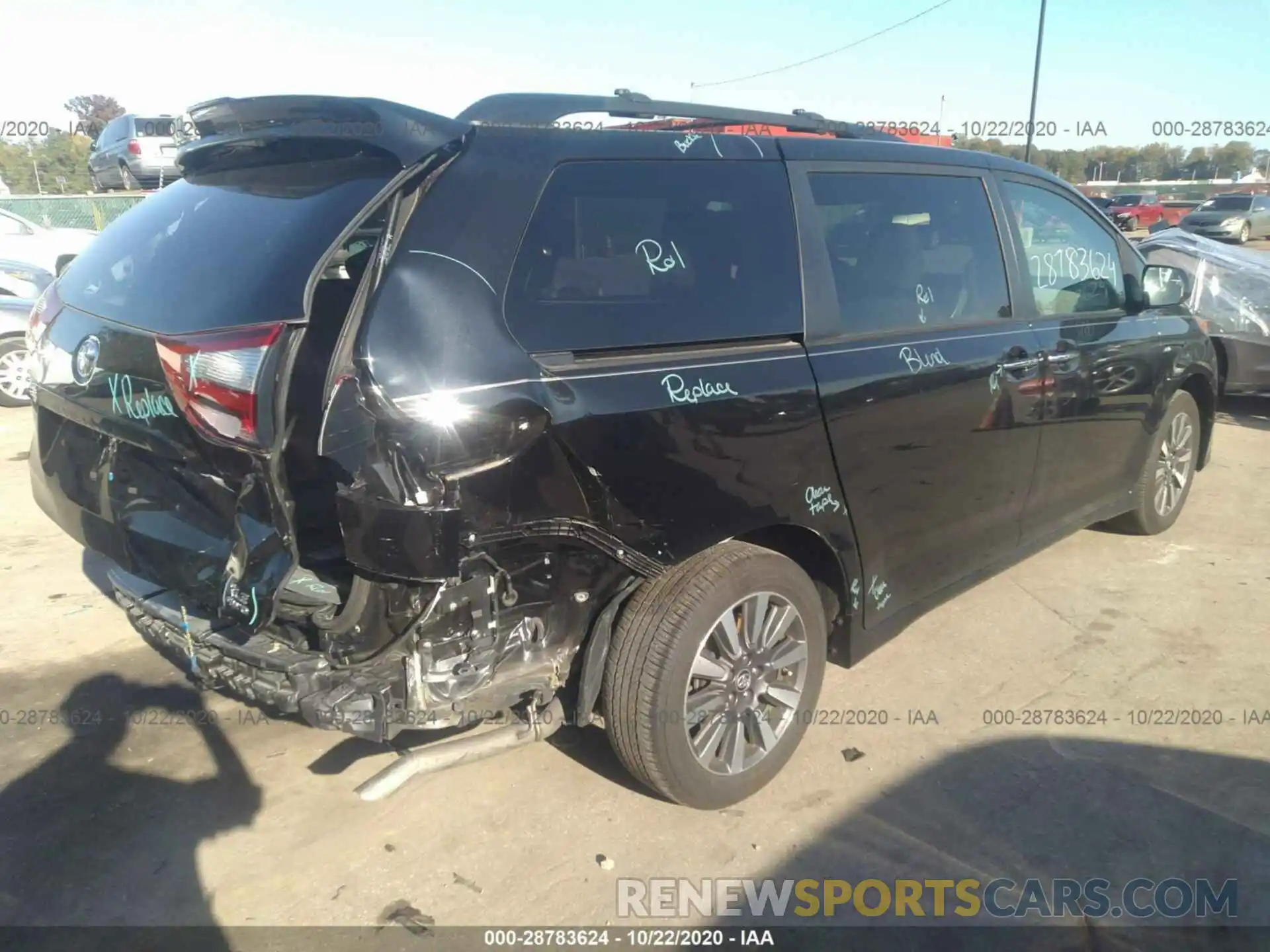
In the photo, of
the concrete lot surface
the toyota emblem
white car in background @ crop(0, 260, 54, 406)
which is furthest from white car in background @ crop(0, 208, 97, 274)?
the toyota emblem

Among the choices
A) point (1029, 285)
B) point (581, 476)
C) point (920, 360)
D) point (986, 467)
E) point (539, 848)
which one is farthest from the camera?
point (1029, 285)

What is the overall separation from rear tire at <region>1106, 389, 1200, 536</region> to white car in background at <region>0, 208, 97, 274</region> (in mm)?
12767

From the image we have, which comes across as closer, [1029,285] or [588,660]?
[588,660]

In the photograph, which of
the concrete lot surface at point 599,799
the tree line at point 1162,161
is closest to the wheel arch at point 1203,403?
the concrete lot surface at point 599,799

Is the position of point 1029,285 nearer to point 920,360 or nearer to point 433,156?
point 920,360

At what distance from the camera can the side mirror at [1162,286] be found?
15.3 ft

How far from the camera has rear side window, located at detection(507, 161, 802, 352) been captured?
2.48m

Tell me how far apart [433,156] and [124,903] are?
2180 mm

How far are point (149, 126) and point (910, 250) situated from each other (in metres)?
20.3

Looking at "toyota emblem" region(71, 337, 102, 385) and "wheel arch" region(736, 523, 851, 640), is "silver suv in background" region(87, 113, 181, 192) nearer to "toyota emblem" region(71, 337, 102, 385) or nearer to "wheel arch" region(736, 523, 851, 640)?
"toyota emblem" region(71, 337, 102, 385)

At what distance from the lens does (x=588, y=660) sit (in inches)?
107

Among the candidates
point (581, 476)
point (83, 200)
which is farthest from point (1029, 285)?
point (83, 200)

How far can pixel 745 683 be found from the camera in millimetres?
3023

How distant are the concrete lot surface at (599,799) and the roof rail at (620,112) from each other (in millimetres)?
2093
